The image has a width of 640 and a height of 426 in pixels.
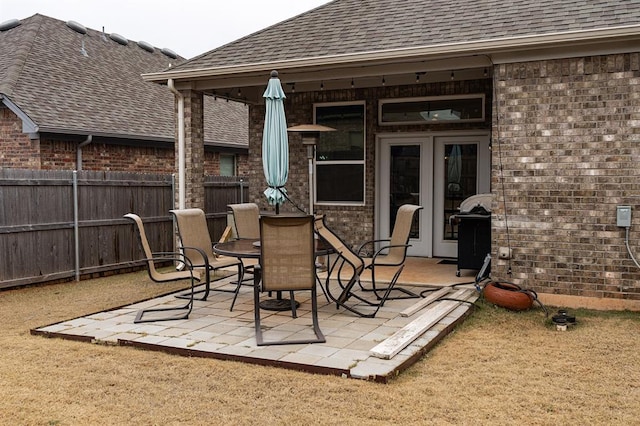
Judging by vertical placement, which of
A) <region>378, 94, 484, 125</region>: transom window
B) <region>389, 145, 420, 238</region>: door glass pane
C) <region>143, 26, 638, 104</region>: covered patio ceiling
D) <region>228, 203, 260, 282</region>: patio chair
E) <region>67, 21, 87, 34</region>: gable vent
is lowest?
<region>228, 203, 260, 282</region>: patio chair

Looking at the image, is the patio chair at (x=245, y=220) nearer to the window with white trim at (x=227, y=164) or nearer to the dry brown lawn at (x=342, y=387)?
the dry brown lawn at (x=342, y=387)

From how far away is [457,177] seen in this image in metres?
10.1

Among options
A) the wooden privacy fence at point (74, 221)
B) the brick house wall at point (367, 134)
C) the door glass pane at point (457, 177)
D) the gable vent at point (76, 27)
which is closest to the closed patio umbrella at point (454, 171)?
the door glass pane at point (457, 177)

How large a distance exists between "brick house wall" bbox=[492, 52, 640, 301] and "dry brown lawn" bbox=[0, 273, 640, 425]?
1057 mm

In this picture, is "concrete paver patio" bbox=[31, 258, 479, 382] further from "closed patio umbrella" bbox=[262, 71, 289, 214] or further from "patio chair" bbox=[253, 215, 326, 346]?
"closed patio umbrella" bbox=[262, 71, 289, 214]

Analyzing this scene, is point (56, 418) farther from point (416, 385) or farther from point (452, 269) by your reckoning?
point (452, 269)

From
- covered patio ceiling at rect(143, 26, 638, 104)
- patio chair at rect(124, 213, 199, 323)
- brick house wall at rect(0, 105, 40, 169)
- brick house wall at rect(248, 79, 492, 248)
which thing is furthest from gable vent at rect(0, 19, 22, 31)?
patio chair at rect(124, 213, 199, 323)

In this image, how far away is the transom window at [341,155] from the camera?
1056cm

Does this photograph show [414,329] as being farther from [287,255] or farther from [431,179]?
[431,179]

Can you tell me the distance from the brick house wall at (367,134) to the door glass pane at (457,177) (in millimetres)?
390

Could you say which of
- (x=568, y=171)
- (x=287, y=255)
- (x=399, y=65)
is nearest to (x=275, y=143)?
(x=287, y=255)

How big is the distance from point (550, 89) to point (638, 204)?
62.0 inches

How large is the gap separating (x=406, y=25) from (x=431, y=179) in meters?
2.70

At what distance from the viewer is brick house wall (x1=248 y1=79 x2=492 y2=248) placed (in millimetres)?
9898
